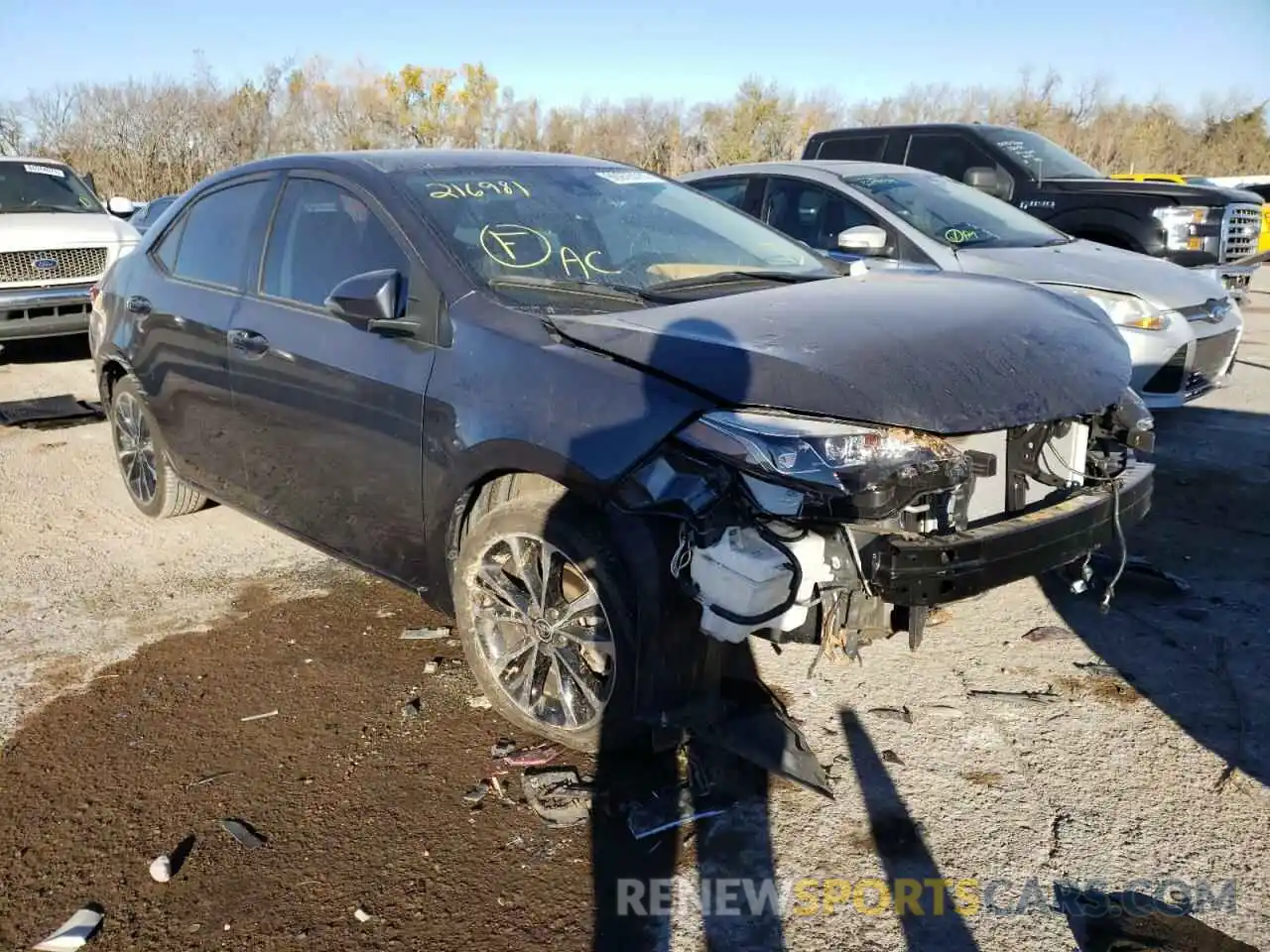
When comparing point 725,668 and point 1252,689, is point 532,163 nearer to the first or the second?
point 725,668

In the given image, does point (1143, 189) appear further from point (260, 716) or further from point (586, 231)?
point (260, 716)

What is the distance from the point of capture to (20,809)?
3090 millimetres

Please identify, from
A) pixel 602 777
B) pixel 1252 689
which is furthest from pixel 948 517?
pixel 1252 689

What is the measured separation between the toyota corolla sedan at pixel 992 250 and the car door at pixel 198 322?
9.27 ft

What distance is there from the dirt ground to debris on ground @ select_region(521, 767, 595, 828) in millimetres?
39

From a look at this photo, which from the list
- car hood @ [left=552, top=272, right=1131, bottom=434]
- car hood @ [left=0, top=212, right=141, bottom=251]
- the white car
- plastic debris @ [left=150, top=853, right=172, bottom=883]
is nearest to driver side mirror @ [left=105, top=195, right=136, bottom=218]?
the white car

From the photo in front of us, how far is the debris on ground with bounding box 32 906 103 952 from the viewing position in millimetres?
2523

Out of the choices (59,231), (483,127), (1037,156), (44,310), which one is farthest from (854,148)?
(483,127)

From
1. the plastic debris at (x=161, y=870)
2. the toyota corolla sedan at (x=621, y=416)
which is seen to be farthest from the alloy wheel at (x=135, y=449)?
the plastic debris at (x=161, y=870)

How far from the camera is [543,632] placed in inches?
129

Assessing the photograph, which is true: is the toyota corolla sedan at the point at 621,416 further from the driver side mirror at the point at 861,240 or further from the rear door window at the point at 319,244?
the driver side mirror at the point at 861,240

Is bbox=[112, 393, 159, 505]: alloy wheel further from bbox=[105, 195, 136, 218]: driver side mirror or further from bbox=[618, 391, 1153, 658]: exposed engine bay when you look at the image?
bbox=[105, 195, 136, 218]: driver side mirror

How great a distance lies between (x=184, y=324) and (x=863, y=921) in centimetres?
375

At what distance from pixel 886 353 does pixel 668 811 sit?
1436 mm
